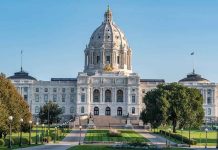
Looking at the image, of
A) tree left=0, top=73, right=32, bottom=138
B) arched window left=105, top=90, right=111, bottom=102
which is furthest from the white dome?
tree left=0, top=73, right=32, bottom=138

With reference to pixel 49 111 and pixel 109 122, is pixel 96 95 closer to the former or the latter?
pixel 109 122

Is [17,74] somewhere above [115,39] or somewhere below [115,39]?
below

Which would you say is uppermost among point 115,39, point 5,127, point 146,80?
point 115,39

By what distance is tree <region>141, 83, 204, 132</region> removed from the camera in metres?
110

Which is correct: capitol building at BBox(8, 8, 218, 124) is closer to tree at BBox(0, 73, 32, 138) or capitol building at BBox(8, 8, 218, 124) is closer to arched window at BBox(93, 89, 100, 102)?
arched window at BBox(93, 89, 100, 102)

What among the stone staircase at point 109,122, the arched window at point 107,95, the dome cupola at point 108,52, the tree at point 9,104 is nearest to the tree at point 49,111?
the stone staircase at point 109,122

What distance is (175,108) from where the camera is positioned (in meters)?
112

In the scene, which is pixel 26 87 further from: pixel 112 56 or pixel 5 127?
pixel 5 127

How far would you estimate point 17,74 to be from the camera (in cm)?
19100

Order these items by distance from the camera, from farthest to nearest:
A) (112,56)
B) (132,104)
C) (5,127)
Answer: (112,56), (132,104), (5,127)

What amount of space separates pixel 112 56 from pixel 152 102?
245 ft

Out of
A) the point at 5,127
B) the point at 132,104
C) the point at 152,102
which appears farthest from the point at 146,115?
the point at 132,104

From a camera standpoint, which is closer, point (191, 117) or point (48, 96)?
point (191, 117)

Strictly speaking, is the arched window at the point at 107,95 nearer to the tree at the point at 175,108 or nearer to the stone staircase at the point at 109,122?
the stone staircase at the point at 109,122
